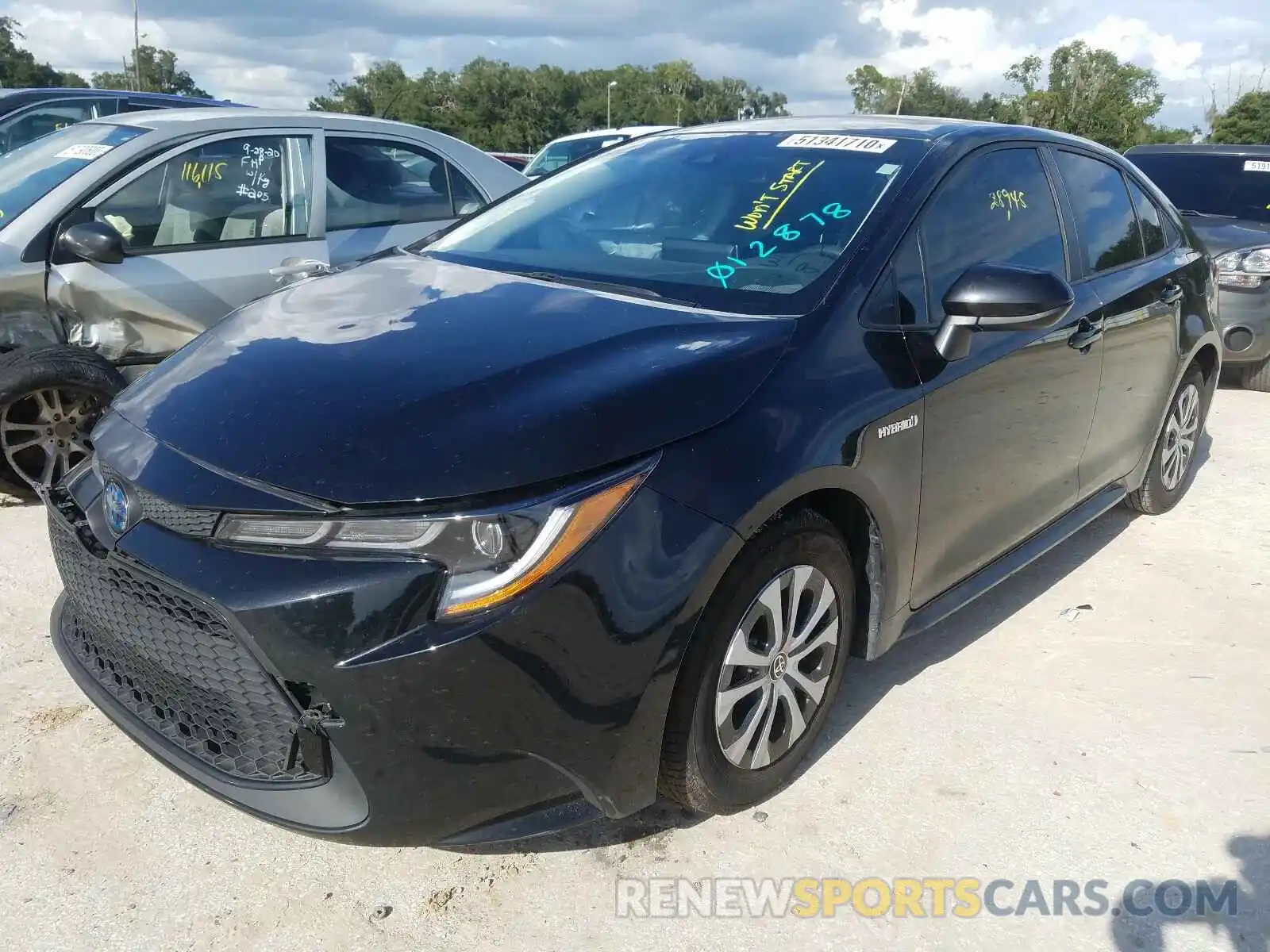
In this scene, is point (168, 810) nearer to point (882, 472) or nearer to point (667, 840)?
point (667, 840)

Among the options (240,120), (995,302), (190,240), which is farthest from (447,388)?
(240,120)

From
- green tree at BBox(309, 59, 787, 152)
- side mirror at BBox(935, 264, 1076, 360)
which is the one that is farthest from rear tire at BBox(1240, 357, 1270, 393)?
green tree at BBox(309, 59, 787, 152)

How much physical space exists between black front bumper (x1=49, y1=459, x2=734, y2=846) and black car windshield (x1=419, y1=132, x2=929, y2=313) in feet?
2.92

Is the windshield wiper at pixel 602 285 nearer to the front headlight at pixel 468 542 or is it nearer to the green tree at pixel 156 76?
the front headlight at pixel 468 542

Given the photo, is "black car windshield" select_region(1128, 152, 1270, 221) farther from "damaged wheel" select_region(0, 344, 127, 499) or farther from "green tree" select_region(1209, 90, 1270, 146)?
"green tree" select_region(1209, 90, 1270, 146)

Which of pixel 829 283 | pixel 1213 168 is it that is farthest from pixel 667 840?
pixel 1213 168

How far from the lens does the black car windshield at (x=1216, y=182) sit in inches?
309

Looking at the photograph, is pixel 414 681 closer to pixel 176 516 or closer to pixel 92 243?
pixel 176 516

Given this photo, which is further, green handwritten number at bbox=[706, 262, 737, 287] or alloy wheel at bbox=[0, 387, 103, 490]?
alloy wheel at bbox=[0, 387, 103, 490]

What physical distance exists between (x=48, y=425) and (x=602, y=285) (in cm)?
269

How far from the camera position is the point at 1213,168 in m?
8.13

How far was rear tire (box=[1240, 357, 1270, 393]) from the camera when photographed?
289 inches

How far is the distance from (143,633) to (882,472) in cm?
168

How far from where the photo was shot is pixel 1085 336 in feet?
10.9
